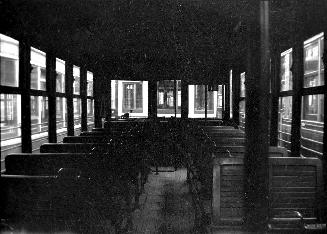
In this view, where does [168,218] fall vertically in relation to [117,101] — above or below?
below

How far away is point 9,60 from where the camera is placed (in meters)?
3.54

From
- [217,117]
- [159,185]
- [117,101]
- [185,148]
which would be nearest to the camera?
[159,185]

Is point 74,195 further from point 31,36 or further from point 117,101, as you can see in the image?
point 117,101

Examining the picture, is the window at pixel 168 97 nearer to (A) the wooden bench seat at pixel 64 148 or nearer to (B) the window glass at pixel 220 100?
(B) the window glass at pixel 220 100

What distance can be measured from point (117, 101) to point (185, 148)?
2.82 m

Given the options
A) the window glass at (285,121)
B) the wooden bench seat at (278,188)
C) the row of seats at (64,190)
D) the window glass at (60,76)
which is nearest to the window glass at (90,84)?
the window glass at (60,76)

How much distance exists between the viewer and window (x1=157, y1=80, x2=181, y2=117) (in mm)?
7961

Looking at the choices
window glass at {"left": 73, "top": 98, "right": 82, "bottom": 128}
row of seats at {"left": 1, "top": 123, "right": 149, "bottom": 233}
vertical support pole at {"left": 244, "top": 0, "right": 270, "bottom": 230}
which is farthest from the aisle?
vertical support pole at {"left": 244, "top": 0, "right": 270, "bottom": 230}

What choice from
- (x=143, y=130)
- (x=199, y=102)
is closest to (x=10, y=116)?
(x=143, y=130)

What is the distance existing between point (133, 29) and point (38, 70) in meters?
1.42

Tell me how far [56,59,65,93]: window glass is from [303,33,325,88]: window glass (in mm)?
3026

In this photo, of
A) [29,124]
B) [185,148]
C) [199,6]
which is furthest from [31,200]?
[185,148]

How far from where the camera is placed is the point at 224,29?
5000 mm

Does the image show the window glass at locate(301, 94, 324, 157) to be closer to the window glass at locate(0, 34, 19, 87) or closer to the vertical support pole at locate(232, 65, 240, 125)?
the window glass at locate(0, 34, 19, 87)
